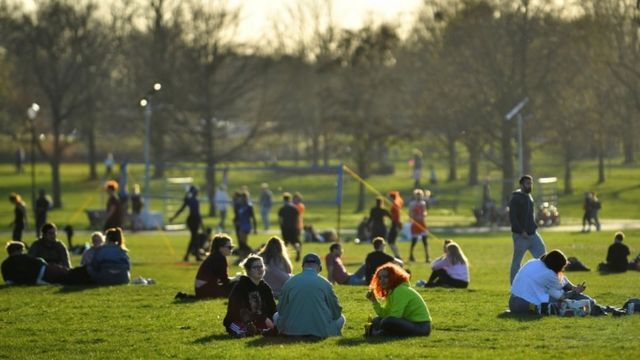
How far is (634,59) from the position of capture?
2464 inches

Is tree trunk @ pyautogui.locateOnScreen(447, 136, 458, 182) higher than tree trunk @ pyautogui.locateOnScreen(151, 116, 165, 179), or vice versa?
tree trunk @ pyautogui.locateOnScreen(151, 116, 165, 179)

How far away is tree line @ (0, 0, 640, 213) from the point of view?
62938 millimetres

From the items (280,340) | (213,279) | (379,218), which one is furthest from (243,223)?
(280,340)

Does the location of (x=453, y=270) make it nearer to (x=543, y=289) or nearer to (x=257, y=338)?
(x=543, y=289)

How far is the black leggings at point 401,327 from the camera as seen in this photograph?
1708cm

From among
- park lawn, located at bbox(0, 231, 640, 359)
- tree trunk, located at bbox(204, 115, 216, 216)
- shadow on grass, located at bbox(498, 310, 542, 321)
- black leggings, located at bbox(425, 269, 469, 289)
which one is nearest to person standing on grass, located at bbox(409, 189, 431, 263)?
park lawn, located at bbox(0, 231, 640, 359)

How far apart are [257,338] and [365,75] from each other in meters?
55.0

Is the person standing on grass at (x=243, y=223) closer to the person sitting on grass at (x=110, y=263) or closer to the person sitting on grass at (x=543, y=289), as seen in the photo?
the person sitting on grass at (x=110, y=263)

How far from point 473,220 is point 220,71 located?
15.2 m

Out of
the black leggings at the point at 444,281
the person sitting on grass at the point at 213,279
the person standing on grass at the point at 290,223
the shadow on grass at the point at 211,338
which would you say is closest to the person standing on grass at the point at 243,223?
the person standing on grass at the point at 290,223

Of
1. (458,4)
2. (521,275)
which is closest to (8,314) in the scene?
(521,275)

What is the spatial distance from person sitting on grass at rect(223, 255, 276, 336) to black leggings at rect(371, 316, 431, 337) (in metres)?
1.40

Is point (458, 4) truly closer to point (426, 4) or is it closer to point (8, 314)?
point (426, 4)

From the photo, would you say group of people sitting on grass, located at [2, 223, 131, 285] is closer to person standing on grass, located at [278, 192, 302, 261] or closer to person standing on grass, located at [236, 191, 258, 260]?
person standing on grass, located at [236, 191, 258, 260]
